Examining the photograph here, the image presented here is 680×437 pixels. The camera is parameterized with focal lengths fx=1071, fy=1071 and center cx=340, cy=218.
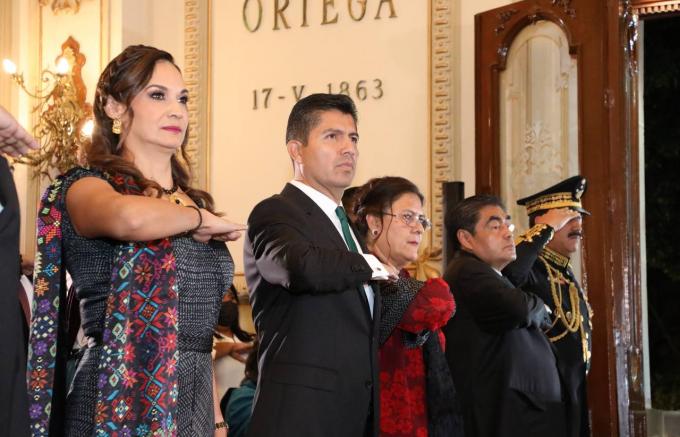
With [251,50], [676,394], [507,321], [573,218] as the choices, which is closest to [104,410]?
[507,321]

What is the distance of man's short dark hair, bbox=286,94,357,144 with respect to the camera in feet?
10.6

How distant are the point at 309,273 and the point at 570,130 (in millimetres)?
3879

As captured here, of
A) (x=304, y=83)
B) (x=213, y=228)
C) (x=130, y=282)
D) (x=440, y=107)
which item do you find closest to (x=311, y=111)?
(x=213, y=228)

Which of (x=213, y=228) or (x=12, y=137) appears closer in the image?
(x=12, y=137)

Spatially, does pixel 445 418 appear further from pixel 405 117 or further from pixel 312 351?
pixel 405 117

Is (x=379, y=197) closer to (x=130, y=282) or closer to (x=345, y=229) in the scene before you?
(x=345, y=229)

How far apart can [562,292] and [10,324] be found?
3886 mm

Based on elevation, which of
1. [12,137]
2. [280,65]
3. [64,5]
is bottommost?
[12,137]

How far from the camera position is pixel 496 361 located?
4.32 meters

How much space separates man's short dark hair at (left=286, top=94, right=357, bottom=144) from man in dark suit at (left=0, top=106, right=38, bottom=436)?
6.15ft

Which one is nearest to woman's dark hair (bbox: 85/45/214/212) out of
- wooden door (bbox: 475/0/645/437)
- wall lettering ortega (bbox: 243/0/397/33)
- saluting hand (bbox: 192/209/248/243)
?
saluting hand (bbox: 192/209/248/243)

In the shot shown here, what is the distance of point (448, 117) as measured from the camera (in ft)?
22.9

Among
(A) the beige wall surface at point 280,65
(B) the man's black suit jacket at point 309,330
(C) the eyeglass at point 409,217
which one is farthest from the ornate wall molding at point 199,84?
(B) the man's black suit jacket at point 309,330

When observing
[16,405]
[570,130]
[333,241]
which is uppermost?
[570,130]
